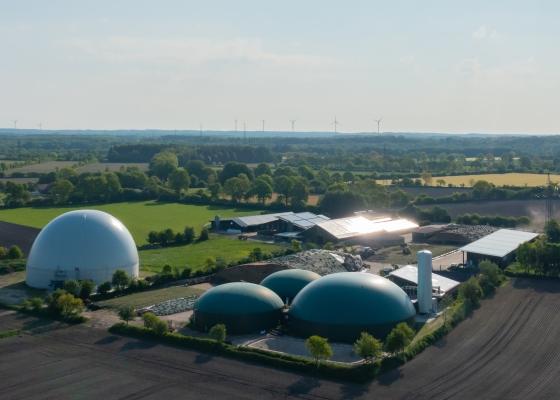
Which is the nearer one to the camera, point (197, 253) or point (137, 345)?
point (137, 345)

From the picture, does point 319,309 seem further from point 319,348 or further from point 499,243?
point 499,243

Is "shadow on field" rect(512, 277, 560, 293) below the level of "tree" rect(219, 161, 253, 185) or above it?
below

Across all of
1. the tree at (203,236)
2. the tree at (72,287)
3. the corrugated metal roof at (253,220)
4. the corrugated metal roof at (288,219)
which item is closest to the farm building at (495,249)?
the corrugated metal roof at (288,219)

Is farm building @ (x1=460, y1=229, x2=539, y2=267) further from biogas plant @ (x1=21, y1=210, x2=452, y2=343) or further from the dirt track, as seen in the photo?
the dirt track

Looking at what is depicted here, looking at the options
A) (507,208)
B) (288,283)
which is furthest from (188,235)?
(507,208)

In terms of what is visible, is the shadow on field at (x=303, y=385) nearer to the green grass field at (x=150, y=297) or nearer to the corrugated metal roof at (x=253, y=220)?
the green grass field at (x=150, y=297)

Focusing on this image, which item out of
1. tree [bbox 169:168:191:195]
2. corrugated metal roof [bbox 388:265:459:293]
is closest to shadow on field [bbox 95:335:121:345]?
corrugated metal roof [bbox 388:265:459:293]
